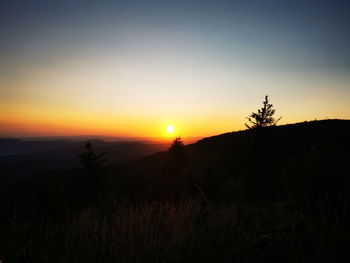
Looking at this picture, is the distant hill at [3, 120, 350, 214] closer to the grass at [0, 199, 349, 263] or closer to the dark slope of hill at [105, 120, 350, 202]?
the dark slope of hill at [105, 120, 350, 202]

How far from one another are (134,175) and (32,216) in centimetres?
7084

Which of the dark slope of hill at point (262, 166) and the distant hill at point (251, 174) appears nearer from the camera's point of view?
the distant hill at point (251, 174)

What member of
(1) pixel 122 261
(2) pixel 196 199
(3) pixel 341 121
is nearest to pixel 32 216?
(1) pixel 122 261

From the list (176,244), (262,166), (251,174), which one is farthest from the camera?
(262,166)

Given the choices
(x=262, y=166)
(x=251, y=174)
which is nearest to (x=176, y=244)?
(x=251, y=174)

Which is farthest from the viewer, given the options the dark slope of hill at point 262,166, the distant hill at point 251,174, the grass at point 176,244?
the dark slope of hill at point 262,166

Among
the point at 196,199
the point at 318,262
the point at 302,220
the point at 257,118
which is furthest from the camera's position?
the point at 257,118

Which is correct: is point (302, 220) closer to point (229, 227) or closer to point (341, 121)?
point (229, 227)

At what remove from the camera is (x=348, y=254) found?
2830mm

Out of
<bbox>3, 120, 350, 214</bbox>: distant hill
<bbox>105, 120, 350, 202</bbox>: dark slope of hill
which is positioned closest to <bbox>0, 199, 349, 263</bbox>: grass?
<bbox>3, 120, 350, 214</bbox>: distant hill

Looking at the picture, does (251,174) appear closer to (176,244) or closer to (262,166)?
(262,166)

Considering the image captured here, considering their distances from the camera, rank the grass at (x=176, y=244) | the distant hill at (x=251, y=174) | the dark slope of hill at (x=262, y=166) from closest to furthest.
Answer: the grass at (x=176, y=244), the distant hill at (x=251, y=174), the dark slope of hill at (x=262, y=166)

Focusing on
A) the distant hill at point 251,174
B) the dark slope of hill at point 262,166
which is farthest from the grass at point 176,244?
the dark slope of hill at point 262,166

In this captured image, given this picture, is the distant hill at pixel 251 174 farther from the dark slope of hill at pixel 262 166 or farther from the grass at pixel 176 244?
the grass at pixel 176 244
